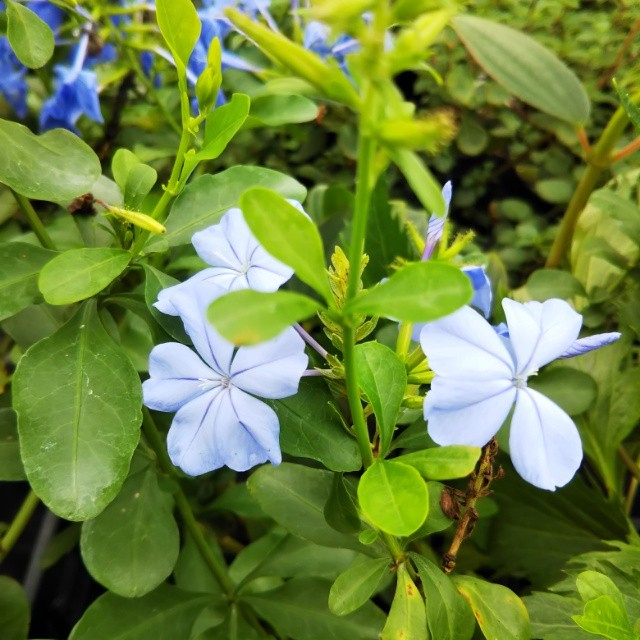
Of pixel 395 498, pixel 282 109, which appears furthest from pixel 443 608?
pixel 282 109

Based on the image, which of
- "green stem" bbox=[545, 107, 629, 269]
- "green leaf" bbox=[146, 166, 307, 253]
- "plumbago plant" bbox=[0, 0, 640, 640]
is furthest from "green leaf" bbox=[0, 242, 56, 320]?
"green stem" bbox=[545, 107, 629, 269]

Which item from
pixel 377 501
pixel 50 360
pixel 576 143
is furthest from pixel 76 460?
pixel 576 143

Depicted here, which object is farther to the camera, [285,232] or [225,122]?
[225,122]

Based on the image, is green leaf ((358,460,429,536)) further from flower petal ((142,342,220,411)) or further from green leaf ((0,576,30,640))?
green leaf ((0,576,30,640))

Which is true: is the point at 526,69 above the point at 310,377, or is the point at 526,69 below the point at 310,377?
above

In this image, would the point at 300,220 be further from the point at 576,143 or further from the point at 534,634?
the point at 576,143

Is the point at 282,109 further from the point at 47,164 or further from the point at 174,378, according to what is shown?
the point at 174,378

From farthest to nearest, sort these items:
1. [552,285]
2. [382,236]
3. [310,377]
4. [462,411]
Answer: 1. [552,285]
2. [382,236]
3. [310,377]
4. [462,411]
